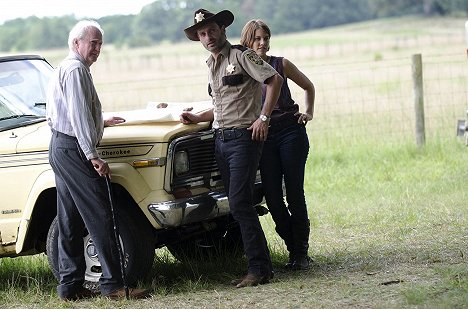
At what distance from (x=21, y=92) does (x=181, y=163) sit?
159cm

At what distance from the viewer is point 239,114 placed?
7383 mm

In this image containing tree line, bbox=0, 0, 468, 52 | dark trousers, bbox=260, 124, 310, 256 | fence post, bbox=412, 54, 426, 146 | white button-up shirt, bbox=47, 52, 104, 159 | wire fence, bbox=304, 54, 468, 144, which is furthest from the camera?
tree line, bbox=0, 0, 468, 52

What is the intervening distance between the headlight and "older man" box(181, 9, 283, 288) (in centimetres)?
22

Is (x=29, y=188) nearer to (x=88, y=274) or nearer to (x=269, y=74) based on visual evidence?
(x=88, y=274)

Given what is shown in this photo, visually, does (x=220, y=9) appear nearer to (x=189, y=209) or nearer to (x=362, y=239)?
(x=362, y=239)

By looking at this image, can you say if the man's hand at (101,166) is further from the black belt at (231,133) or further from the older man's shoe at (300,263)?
the older man's shoe at (300,263)

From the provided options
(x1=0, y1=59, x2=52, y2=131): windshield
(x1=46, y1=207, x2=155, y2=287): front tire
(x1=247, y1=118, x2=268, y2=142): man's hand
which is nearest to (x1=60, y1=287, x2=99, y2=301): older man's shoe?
(x1=46, y1=207, x2=155, y2=287): front tire

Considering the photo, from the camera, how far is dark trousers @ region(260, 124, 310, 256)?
7859 millimetres

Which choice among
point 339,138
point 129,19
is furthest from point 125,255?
point 129,19

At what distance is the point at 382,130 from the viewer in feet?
53.2

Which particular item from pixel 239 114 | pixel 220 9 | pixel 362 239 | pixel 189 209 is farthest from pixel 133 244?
pixel 220 9

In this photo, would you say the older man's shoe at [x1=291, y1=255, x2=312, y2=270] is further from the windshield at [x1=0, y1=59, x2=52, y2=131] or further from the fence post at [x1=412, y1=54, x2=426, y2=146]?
the fence post at [x1=412, y1=54, x2=426, y2=146]

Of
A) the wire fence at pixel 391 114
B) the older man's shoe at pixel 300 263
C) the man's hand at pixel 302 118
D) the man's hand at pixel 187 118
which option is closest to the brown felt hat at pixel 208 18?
the man's hand at pixel 187 118

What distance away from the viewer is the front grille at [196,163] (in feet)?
23.9
